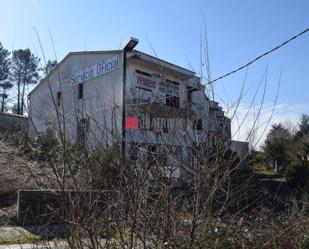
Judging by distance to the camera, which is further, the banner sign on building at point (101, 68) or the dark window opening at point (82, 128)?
the banner sign on building at point (101, 68)

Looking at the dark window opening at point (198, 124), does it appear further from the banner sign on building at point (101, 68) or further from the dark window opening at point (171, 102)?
the banner sign on building at point (101, 68)

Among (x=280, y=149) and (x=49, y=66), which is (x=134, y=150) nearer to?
(x=49, y=66)

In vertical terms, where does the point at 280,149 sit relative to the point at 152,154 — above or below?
above

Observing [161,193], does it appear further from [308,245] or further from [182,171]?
[308,245]

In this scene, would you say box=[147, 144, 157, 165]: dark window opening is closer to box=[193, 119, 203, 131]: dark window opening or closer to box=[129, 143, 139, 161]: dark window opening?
box=[129, 143, 139, 161]: dark window opening

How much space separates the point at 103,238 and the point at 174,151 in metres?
1.18

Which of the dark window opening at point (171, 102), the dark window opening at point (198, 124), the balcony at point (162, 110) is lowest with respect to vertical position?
the dark window opening at point (198, 124)

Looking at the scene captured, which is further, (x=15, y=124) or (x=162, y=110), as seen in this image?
(x=15, y=124)

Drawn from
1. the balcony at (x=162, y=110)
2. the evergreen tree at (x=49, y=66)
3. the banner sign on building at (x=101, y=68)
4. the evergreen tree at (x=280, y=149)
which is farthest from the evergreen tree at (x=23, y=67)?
the evergreen tree at (x=280, y=149)

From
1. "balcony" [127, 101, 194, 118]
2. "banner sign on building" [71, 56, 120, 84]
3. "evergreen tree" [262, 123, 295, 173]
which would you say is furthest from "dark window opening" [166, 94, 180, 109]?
"evergreen tree" [262, 123, 295, 173]

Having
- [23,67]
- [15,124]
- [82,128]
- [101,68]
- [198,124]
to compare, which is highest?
[101,68]

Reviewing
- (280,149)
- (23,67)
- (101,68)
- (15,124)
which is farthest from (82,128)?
(280,149)

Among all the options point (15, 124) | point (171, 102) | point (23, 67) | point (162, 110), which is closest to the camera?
point (171, 102)

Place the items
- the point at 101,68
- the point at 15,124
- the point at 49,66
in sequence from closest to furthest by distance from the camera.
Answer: the point at 49,66, the point at 15,124, the point at 101,68
